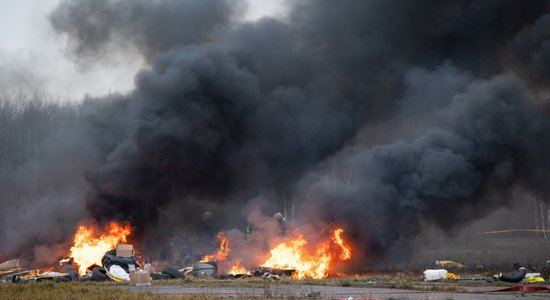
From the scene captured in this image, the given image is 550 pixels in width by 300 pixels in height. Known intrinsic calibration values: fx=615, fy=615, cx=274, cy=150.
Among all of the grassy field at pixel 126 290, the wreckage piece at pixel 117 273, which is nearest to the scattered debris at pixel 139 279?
the grassy field at pixel 126 290

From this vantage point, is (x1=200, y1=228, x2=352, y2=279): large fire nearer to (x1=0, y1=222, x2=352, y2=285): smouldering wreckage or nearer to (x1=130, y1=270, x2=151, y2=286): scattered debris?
(x1=0, y1=222, x2=352, y2=285): smouldering wreckage

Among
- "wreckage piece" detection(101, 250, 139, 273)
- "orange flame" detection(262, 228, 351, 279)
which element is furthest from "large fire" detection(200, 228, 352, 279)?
"wreckage piece" detection(101, 250, 139, 273)

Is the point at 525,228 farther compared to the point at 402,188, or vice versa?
the point at 525,228

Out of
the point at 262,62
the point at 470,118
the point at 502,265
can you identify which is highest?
the point at 262,62

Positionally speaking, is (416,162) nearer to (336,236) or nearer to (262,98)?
(336,236)

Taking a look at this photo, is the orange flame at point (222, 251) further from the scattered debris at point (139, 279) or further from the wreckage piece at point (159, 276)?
the scattered debris at point (139, 279)

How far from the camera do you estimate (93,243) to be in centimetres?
4747

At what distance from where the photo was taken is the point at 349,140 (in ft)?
200

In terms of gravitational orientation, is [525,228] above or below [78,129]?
below

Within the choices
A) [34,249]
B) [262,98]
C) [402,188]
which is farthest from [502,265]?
[34,249]

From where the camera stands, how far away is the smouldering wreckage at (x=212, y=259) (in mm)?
41562

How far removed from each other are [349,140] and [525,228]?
33871 millimetres

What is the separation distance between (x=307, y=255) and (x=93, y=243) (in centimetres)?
1653

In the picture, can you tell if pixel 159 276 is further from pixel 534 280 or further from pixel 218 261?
pixel 534 280
